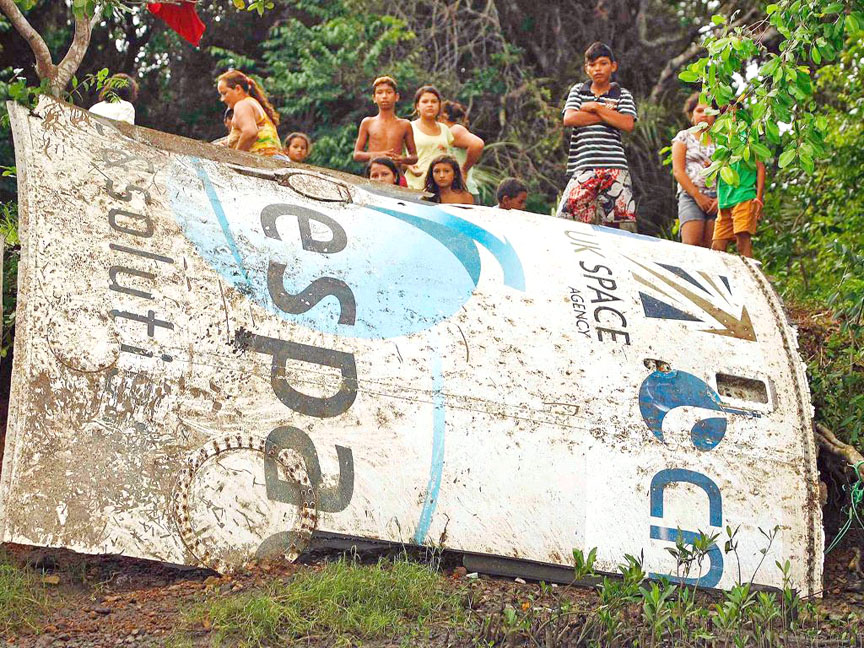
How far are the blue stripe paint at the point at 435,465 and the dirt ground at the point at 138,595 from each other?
248 millimetres

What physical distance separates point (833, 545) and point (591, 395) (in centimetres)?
175

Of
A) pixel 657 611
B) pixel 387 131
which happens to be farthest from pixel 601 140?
pixel 657 611

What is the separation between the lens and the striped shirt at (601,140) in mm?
7434

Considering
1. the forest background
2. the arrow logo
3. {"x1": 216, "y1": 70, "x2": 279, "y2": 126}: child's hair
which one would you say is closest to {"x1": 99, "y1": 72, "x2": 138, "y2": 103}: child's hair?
{"x1": 216, "y1": 70, "x2": 279, "y2": 126}: child's hair

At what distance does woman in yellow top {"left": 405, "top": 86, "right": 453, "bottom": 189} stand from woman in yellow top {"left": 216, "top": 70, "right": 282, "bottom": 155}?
0.99 meters

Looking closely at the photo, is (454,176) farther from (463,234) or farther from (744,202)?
(744,202)

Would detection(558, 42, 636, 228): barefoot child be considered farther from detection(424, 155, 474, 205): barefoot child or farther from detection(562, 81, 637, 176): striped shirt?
detection(424, 155, 474, 205): barefoot child

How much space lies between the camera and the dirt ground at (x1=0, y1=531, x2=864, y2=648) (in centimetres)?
452

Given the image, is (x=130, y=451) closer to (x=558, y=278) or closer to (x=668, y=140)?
(x=558, y=278)

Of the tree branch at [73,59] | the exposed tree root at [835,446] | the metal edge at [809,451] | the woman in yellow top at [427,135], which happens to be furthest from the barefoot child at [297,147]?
the exposed tree root at [835,446]

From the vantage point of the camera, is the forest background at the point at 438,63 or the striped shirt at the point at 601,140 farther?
the forest background at the point at 438,63

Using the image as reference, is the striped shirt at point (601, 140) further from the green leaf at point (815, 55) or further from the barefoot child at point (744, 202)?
the green leaf at point (815, 55)

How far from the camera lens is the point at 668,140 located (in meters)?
13.9

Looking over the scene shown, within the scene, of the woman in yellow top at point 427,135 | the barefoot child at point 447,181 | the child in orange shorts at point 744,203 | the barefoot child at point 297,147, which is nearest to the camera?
the child in orange shorts at point 744,203
